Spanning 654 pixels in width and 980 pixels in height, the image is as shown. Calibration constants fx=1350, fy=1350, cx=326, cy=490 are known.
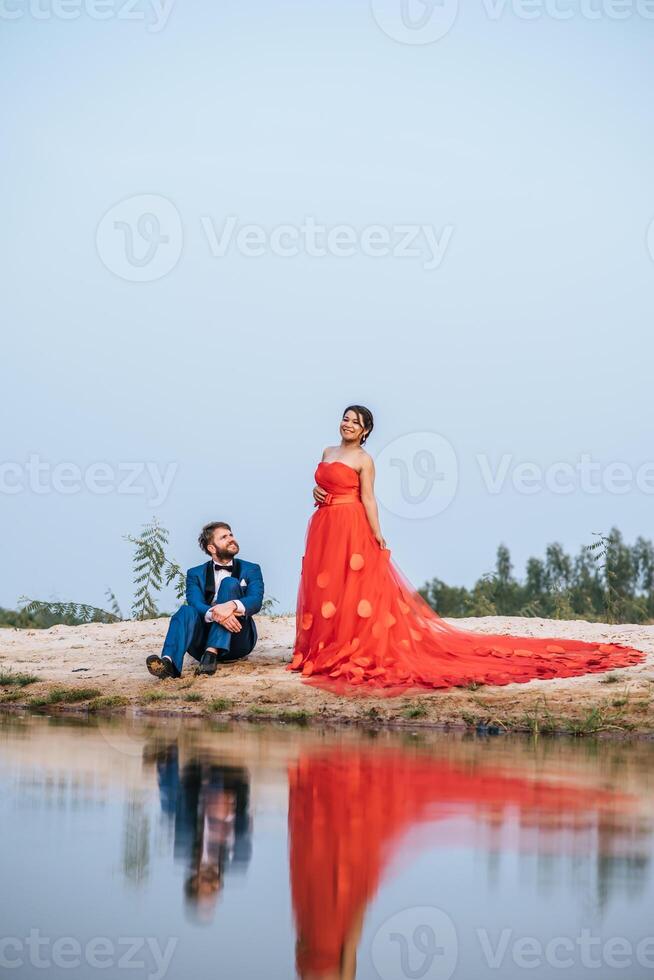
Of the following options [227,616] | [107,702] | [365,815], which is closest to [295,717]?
[107,702]

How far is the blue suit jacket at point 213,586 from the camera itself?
10.6m

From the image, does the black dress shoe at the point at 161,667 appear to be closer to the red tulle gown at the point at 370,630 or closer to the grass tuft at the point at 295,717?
the red tulle gown at the point at 370,630

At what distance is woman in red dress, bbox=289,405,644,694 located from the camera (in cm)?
1037

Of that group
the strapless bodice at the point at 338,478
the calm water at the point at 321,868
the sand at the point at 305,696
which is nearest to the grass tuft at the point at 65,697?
the sand at the point at 305,696

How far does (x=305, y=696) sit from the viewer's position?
31.6 ft

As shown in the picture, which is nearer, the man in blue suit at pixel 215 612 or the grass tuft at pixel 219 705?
the grass tuft at pixel 219 705

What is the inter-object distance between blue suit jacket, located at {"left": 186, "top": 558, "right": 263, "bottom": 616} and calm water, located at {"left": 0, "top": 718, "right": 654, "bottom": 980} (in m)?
3.88

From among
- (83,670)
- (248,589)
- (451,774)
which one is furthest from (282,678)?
(451,774)

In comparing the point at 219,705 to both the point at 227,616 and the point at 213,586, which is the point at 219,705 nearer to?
the point at 227,616

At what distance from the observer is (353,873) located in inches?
158

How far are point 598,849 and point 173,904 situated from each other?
1.56 m

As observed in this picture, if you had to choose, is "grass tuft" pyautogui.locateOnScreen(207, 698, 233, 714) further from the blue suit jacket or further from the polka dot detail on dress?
the polka dot detail on dress

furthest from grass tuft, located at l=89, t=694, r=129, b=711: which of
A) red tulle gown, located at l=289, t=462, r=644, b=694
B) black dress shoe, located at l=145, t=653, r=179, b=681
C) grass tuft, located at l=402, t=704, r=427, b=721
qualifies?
grass tuft, located at l=402, t=704, r=427, b=721

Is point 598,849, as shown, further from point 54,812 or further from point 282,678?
point 282,678
